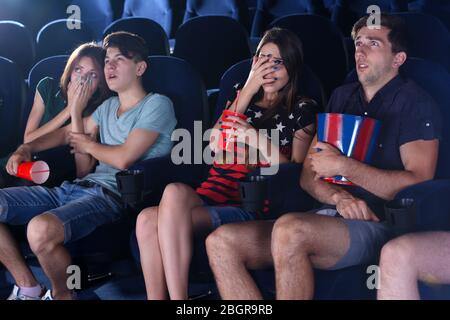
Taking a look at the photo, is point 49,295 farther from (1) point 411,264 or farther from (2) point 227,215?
(1) point 411,264

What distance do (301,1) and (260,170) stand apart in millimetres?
1360

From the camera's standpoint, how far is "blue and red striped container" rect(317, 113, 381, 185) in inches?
53.2

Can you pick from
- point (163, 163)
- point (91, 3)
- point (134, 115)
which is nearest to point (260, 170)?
point (163, 163)

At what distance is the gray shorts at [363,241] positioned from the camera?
1210 mm

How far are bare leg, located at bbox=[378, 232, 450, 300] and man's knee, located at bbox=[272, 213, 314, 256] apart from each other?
0.13 m

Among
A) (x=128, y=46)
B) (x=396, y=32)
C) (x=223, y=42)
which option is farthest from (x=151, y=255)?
(x=223, y=42)

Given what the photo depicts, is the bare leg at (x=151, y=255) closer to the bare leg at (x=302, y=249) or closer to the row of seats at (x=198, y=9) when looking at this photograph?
the bare leg at (x=302, y=249)

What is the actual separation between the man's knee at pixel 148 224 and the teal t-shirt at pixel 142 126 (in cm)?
21

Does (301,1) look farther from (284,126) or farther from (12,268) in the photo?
(12,268)

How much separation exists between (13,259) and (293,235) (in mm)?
689

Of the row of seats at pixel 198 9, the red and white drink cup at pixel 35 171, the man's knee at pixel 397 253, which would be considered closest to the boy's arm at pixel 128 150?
the red and white drink cup at pixel 35 171

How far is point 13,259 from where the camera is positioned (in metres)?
1.55

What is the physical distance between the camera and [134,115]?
162 cm

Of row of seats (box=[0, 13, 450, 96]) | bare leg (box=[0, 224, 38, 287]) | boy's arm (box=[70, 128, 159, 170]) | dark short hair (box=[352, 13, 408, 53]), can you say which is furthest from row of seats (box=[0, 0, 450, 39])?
bare leg (box=[0, 224, 38, 287])
